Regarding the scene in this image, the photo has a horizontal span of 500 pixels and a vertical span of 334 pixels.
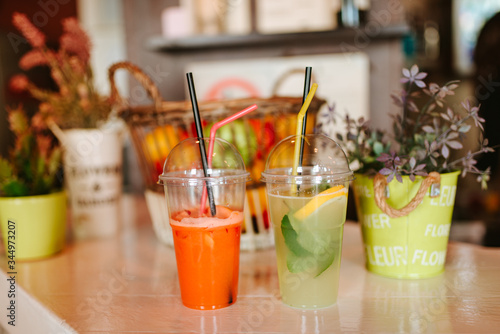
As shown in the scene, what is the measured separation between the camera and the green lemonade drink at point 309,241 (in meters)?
0.76

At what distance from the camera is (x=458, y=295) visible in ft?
2.74

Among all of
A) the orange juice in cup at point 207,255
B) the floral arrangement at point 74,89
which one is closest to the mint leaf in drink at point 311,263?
the orange juice in cup at point 207,255

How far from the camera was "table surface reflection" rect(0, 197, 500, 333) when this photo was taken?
0.73 metres

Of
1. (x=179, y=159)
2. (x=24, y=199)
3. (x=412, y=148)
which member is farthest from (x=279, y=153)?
(x=24, y=199)

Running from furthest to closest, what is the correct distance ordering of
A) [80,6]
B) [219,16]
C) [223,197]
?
[80,6] → [219,16] → [223,197]

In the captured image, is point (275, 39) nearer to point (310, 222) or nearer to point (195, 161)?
point (195, 161)

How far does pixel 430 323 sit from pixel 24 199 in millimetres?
917

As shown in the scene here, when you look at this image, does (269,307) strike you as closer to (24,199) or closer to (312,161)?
(312,161)

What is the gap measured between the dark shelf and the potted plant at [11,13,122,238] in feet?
2.65

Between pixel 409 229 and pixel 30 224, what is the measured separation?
867 millimetres

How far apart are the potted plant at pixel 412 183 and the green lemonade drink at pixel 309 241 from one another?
14 cm

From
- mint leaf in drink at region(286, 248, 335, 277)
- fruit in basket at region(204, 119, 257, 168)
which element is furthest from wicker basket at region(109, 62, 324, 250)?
mint leaf in drink at region(286, 248, 335, 277)

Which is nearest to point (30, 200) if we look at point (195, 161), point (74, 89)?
point (74, 89)

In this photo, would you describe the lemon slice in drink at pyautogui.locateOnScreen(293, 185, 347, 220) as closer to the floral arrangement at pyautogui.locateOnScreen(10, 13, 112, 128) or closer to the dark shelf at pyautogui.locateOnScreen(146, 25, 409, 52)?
the floral arrangement at pyautogui.locateOnScreen(10, 13, 112, 128)
